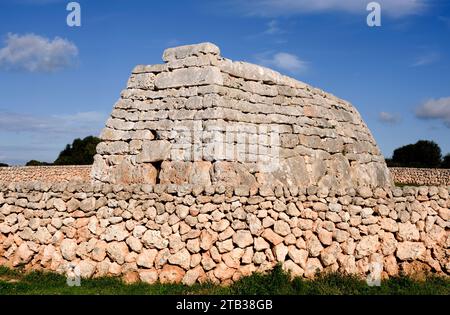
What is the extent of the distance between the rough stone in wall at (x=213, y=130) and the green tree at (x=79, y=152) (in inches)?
1252

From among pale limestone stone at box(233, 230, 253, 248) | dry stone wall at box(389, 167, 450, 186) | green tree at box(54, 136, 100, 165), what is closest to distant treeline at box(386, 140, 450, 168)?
dry stone wall at box(389, 167, 450, 186)

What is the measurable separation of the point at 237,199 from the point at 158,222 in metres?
1.33

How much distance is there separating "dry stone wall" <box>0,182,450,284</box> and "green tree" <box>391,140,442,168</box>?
1582 inches

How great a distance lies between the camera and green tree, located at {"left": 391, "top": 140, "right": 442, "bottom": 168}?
4753 cm

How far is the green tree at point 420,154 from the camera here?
156ft

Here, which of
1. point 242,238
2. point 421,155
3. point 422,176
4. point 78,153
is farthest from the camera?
point 421,155

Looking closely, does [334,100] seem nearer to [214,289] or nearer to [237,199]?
[237,199]

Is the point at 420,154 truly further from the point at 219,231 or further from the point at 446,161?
the point at 219,231

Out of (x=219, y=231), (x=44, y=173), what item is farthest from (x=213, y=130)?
(x=44, y=173)

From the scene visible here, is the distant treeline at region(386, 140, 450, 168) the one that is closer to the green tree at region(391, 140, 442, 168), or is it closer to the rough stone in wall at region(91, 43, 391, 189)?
the green tree at region(391, 140, 442, 168)

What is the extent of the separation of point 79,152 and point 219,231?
40745 mm

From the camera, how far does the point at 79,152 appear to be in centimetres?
4634

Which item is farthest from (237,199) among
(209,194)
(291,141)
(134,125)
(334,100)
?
(334,100)

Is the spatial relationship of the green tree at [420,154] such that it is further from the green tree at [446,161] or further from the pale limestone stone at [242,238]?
the pale limestone stone at [242,238]
